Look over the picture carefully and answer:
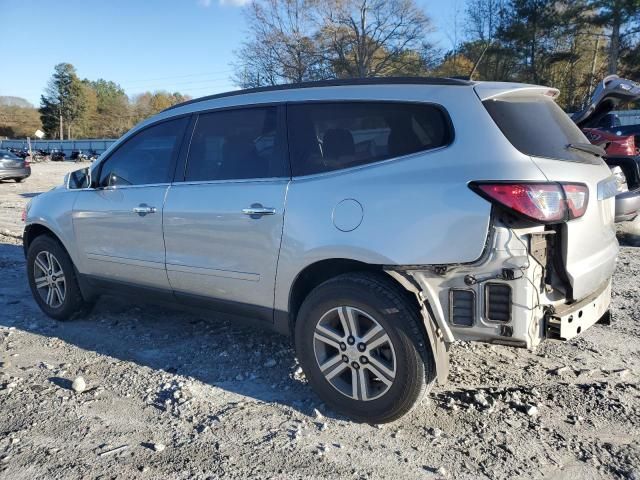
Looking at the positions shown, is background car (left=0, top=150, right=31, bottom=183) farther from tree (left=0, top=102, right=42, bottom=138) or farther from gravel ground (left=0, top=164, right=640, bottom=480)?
tree (left=0, top=102, right=42, bottom=138)

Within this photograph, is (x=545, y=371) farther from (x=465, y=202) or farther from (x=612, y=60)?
(x=612, y=60)

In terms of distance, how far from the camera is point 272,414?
330 cm

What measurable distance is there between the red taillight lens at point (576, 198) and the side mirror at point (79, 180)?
379cm

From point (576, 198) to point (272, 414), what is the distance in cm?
207

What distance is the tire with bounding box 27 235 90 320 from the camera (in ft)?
16.3

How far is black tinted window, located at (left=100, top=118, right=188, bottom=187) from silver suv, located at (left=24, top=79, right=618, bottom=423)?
0.11m

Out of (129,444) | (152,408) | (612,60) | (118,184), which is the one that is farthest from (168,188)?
A: (612,60)

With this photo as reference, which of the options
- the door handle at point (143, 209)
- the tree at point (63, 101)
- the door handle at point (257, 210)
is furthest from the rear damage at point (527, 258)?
the tree at point (63, 101)

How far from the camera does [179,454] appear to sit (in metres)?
2.91

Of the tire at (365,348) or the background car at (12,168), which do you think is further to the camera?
the background car at (12,168)

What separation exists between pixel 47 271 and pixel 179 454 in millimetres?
2978

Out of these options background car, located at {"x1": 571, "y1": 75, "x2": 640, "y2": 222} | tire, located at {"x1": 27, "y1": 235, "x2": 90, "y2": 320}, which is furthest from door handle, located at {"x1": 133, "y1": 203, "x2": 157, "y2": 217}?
background car, located at {"x1": 571, "y1": 75, "x2": 640, "y2": 222}

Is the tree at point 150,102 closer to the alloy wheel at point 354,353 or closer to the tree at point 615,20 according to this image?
the tree at point 615,20

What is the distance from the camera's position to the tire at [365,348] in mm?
2973
